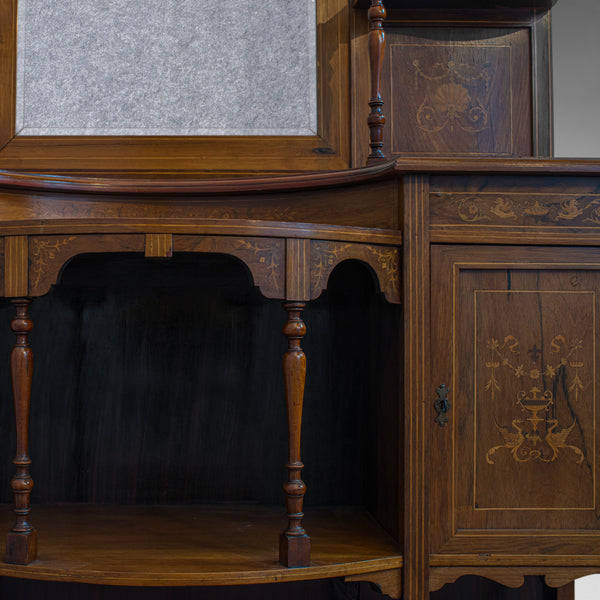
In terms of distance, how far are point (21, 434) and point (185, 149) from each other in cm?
121

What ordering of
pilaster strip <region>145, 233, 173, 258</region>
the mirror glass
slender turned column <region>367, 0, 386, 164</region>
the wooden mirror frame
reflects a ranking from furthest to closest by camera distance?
the mirror glass, the wooden mirror frame, slender turned column <region>367, 0, 386, 164</region>, pilaster strip <region>145, 233, 173, 258</region>

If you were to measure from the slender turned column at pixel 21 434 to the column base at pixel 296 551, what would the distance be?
0.68m

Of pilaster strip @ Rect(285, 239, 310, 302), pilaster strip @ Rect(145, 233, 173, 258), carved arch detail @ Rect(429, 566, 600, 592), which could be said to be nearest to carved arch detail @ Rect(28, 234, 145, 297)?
pilaster strip @ Rect(145, 233, 173, 258)

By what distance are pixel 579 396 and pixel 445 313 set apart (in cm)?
45

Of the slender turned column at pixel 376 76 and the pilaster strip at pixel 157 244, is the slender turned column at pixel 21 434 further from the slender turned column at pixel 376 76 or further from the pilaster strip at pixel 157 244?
the slender turned column at pixel 376 76

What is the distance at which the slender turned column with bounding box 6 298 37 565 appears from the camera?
180 cm

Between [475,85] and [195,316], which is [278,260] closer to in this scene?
[195,316]

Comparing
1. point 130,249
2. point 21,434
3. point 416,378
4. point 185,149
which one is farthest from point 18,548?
point 185,149

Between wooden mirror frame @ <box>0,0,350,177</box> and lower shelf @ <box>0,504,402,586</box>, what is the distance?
1.22 meters

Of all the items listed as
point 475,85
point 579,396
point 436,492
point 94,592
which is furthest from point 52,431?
point 475,85

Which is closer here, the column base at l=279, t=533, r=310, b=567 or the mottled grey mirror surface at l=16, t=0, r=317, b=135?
the column base at l=279, t=533, r=310, b=567

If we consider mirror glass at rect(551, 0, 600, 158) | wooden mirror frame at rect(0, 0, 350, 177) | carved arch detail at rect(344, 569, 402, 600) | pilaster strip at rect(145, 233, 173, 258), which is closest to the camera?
pilaster strip at rect(145, 233, 173, 258)

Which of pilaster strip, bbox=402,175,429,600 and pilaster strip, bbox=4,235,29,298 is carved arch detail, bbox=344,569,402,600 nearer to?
pilaster strip, bbox=402,175,429,600

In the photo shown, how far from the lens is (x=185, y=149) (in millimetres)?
2549
